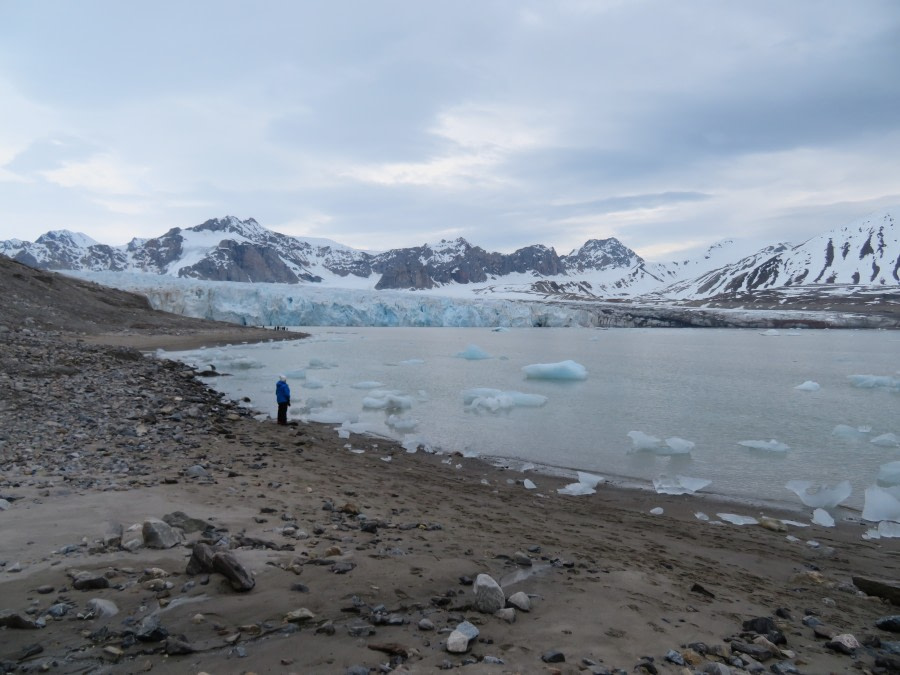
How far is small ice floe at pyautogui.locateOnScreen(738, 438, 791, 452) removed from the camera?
880 centimetres

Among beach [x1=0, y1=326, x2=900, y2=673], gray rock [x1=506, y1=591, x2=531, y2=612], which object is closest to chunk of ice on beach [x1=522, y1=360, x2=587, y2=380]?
beach [x1=0, y1=326, x2=900, y2=673]

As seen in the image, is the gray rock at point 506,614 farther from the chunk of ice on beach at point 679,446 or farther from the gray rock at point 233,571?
the chunk of ice on beach at point 679,446

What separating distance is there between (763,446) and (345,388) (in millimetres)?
10361

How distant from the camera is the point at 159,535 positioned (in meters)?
3.29

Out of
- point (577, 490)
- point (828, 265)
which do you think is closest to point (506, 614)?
point (577, 490)

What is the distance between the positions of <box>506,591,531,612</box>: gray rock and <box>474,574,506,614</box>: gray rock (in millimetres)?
53

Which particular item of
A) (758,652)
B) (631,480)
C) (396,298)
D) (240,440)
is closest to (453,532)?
(758,652)

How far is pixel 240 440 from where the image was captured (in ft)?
25.3

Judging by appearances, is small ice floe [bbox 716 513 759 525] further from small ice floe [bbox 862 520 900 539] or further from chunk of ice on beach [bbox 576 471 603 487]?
chunk of ice on beach [bbox 576 471 603 487]

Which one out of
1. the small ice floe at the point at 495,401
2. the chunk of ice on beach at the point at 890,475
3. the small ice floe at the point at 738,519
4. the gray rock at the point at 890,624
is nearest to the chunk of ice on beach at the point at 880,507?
the small ice floe at the point at 738,519

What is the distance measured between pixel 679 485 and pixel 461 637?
205 inches

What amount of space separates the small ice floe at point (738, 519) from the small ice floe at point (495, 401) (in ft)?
21.2

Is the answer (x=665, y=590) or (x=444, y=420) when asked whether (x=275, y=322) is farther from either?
(x=665, y=590)

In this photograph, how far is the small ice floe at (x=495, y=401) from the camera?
39.6 feet
